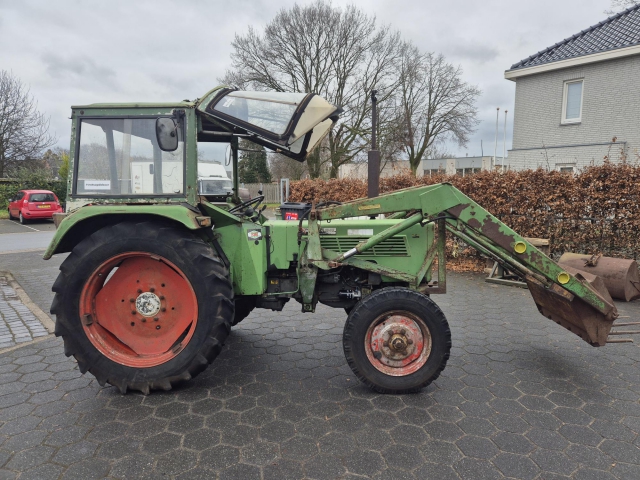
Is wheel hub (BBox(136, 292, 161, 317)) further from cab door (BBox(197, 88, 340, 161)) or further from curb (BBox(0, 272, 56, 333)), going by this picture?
curb (BBox(0, 272, 56, 333))

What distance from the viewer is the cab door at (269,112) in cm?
342

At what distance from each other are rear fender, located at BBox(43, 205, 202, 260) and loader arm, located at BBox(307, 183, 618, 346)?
1.07m

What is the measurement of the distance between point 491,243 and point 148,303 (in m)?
2.87

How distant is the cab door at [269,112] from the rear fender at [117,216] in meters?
0.80

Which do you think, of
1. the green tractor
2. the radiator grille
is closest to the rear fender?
the green tractor

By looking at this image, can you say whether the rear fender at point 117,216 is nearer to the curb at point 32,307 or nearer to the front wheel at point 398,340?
the front wheel at point 398,340

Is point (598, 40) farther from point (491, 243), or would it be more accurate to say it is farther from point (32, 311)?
point (32, 311)

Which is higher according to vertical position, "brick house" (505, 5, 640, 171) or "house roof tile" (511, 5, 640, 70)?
"house roof tile" (511, 5, 640, 70)

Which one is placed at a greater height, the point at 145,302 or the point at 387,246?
the point at 387,246

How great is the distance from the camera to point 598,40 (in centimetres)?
1568

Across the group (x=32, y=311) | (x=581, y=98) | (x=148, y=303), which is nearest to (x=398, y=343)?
(x=148, y=303)

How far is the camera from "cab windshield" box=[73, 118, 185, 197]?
3.53 meters

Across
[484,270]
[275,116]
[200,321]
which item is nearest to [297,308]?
[200,321]

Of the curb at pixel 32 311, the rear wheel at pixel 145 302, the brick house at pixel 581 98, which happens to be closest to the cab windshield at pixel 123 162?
the rear wheel at pixel 145 302
